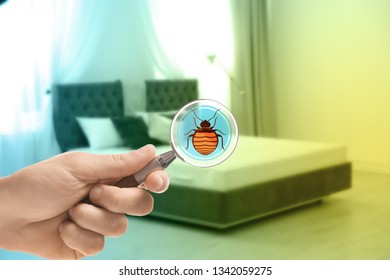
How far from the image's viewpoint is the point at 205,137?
0.31 m

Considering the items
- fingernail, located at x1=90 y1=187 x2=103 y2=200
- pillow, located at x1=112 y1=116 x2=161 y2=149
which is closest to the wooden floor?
pillow, located at x1=112 y1=116 x2=161 y2=149

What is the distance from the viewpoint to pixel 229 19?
5.15 feet

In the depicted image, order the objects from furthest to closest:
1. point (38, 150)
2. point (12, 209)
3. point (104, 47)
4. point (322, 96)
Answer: point (322, 96), point (104, 47), point (38, 150), point (12, 209)

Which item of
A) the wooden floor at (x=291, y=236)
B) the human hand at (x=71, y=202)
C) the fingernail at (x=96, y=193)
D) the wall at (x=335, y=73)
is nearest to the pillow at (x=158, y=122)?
the wooden floor at (x=291, y=236)

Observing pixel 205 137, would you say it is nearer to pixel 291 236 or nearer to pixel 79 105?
pixel 79 105

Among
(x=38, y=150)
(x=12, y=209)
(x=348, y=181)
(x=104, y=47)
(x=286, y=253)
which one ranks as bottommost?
(x=286, y=253)

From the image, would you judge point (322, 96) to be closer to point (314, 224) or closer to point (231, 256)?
point (314, 224)

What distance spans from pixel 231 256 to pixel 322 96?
0.55 metres

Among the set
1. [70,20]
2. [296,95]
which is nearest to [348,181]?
[296,95]

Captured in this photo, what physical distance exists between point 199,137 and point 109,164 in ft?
0.19

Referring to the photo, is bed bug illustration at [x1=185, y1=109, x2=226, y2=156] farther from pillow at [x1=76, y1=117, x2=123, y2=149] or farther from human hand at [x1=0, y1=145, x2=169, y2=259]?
pillow at [x1=76, y1=117, x2=123, y2=149]

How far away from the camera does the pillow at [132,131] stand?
1464 millimetres

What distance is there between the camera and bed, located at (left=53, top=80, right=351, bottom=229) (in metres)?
1.44

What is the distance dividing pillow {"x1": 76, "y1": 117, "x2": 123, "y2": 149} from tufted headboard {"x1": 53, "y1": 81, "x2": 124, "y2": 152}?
0.05ft
